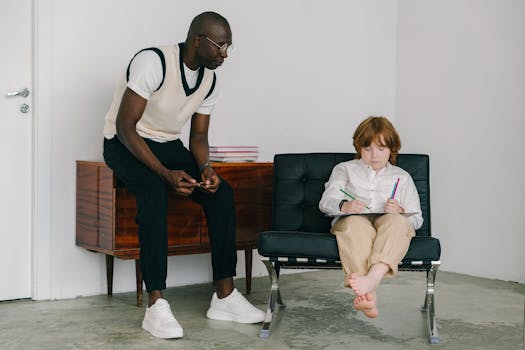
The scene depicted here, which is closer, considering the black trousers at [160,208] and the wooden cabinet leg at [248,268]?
the black trousers at [160,208]

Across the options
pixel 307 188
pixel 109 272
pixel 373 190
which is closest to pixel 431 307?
pixel 373 190

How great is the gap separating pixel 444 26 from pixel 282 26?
3.45 ft

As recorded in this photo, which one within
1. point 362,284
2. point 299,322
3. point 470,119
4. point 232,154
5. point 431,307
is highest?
point 470,119

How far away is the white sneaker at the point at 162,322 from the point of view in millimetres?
3006

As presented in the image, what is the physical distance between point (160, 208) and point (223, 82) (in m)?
1.41

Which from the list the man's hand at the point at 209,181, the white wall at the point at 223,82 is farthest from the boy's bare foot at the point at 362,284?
the white wall at the point at 223,82

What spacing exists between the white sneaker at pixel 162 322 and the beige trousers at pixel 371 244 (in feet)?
2.26

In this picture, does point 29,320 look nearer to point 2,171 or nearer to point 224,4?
point 2,171

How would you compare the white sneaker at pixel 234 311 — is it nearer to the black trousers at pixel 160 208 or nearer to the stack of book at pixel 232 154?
the black trousers at pixel 160 208

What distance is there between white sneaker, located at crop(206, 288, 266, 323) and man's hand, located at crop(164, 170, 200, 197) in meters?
0.51

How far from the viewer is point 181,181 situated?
3.12 metres

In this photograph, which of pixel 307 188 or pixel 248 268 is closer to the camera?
pixel 307 188

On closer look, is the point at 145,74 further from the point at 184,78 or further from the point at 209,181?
the point at 209,181

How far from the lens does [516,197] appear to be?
446 cm
